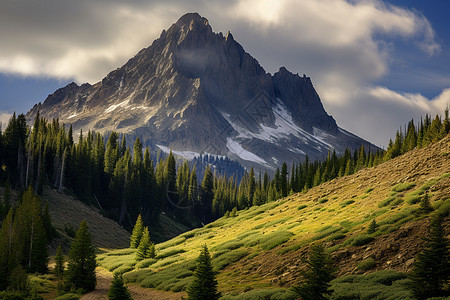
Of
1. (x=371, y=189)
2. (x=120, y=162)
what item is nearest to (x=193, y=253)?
(x=371, y=189)

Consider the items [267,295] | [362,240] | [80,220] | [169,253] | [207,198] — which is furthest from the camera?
[207,198]

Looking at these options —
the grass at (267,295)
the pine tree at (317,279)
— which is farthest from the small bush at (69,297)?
the pine tree at (317,279)

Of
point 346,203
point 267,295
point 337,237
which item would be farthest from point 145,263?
point 267,295

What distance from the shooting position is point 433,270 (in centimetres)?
2064

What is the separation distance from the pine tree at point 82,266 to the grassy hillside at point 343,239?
17.1 feet

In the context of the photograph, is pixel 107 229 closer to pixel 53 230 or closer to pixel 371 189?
pixel 53 230

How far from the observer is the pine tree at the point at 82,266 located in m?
40.8

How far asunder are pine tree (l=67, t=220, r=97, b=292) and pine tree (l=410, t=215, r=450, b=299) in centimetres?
3125

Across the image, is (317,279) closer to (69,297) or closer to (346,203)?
(69,297)

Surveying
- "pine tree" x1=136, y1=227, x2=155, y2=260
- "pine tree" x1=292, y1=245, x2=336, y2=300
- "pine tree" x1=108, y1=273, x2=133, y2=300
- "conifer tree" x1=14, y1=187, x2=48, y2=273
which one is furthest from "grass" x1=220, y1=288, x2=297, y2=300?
"conifer tree" x1=14, y1=187, x2=48, y2=273

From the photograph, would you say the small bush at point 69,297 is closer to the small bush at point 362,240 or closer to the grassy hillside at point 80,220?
the small bush at point 362,240

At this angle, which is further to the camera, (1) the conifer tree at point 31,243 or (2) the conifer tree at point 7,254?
(1) the conifer tree at point 31,243

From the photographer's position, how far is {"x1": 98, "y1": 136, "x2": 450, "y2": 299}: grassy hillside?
29250 mm

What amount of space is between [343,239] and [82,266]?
84.5ft
